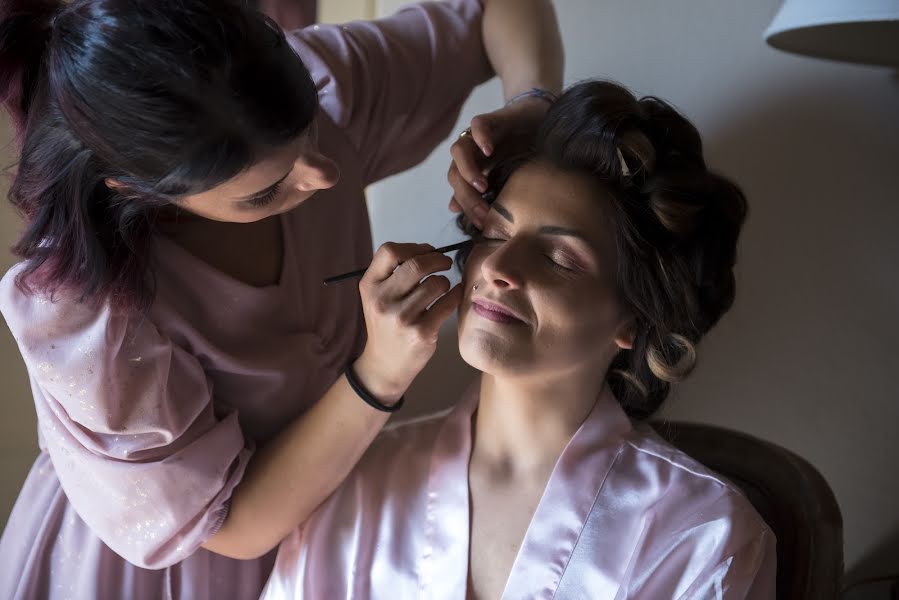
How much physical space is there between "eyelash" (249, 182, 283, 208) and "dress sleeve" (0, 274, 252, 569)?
211 millimetres

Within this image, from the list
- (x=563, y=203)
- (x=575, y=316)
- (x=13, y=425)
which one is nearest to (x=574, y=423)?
(x=575, y=316)

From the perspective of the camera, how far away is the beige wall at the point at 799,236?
4.88 ft

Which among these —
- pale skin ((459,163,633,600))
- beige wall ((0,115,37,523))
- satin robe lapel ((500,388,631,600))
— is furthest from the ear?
beige wall ((0,115,37,523))

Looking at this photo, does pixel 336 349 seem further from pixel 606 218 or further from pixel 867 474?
pixel 867 474

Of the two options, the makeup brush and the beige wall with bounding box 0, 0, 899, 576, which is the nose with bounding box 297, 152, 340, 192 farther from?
the beige wall with bounding box 0, 0, 899, 576

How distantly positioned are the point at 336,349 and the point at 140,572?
434mm

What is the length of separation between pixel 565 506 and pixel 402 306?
375mm

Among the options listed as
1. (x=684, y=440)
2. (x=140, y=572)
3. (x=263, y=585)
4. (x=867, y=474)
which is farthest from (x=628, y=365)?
(x=140, y=572)

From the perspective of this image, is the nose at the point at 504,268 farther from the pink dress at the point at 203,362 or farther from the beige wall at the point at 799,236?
the beige wall at the point at 799,236

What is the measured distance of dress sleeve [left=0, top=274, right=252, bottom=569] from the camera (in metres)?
1.01

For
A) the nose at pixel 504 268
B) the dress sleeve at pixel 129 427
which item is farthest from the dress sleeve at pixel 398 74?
the dress sleeve at pixel 129 427

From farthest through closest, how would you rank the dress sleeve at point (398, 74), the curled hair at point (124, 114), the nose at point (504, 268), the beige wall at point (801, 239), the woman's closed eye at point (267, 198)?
1. the beige wall at point (801, 239)
2. the dress sleeve at point (398, 74)
3. the nose at point (504, 268)
4. the woman's closed eye at point (267, 198)
5. the curled hair at point (124, 114)

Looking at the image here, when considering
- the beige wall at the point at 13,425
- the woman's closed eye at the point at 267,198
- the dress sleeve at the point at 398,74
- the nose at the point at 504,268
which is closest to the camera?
the woman's closed eye at the point at 267,198

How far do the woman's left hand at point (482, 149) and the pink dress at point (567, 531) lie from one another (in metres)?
0.33
